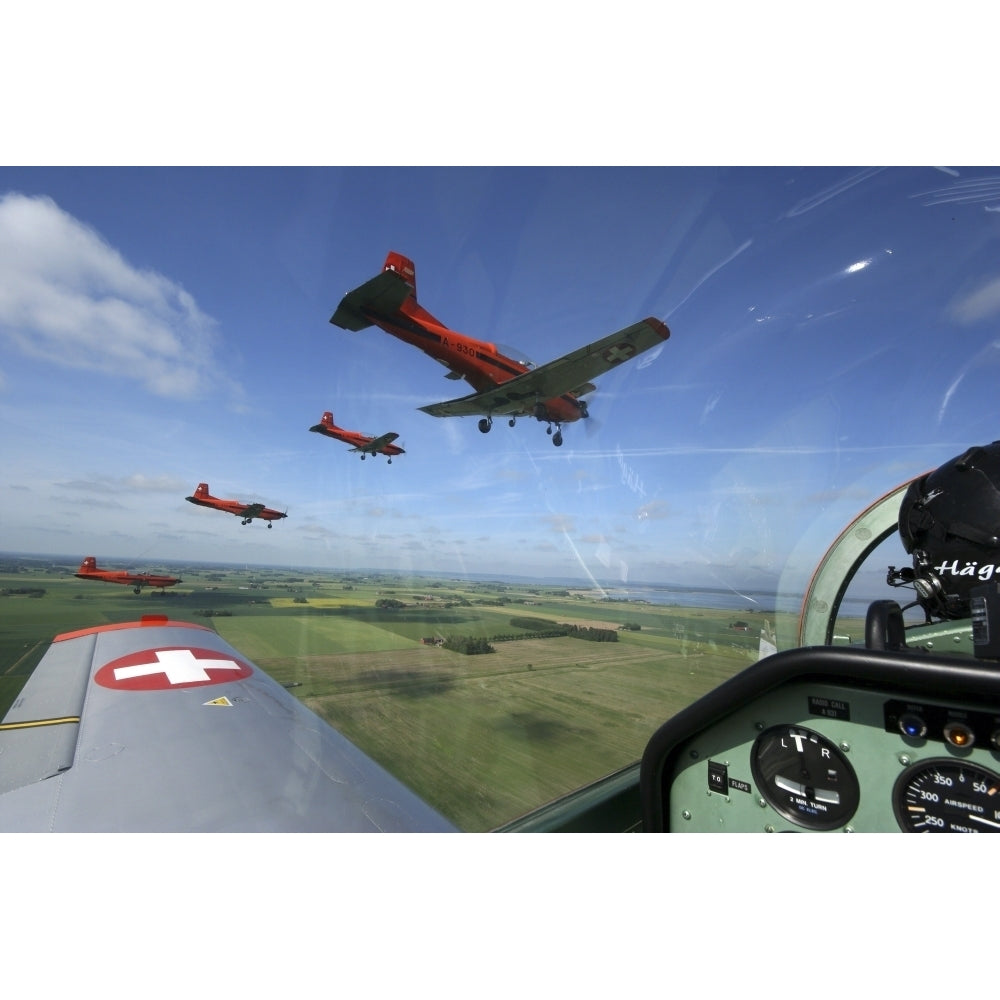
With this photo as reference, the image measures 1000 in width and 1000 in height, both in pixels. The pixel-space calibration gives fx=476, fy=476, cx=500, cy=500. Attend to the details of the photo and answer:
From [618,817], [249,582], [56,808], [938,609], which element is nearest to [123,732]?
[56,808]

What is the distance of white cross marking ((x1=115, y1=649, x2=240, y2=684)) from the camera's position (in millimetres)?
2289

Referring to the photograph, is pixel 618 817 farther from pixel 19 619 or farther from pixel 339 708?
pixel 19 619

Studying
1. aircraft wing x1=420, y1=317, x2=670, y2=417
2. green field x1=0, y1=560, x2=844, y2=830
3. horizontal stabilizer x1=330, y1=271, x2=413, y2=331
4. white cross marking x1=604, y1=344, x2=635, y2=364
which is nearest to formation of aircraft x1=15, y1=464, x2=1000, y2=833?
green field x1=0, y1=560, x2=844, y2=830

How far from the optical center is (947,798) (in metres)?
0.81

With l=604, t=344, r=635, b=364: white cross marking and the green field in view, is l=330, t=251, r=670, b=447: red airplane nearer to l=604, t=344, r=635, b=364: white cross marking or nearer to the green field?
l=604, t=344, r=635, b=364: white cross marking

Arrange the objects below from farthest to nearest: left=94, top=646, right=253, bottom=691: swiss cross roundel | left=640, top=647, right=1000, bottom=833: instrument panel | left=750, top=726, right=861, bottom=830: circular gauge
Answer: left=94, top=646, right=253, bottom=691: swiss cross roundel
left=750, top=726, right=861, bottom=830: circular gauge
left=640, top=647, right=1000, bottom=833: instrument panel

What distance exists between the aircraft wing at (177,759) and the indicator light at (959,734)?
1242 millimetres

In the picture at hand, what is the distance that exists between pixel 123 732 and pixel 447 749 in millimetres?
1632

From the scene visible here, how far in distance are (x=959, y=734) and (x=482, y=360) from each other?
19.3ft

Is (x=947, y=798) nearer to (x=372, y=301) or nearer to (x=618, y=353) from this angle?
(x=618, y=353)

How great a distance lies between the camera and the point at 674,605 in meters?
2.32

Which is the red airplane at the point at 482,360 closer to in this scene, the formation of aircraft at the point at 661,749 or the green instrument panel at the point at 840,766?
the formation of aircraft at the point at 661,749

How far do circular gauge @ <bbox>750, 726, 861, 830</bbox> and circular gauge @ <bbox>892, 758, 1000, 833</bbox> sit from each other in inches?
2.9

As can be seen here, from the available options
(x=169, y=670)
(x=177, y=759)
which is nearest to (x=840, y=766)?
(x=177, y=759)
